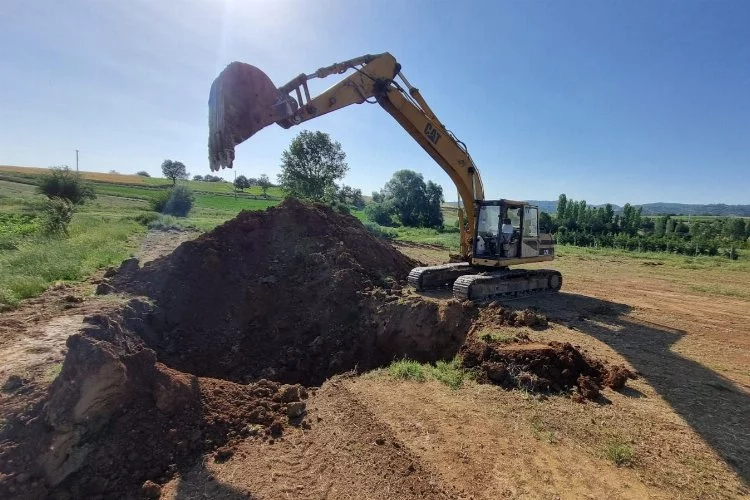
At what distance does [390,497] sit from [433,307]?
4.99m

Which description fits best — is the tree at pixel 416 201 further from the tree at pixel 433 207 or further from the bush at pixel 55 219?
the bush at pixel 55 219

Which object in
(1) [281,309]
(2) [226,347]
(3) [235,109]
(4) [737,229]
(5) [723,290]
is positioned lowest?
(2) [226,347]

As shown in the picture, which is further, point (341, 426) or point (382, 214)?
point (382, 214)

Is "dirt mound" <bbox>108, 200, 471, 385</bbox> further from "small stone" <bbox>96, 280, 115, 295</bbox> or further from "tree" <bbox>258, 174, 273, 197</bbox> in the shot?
"tree" <bbox>258, 174, 273, 197</bbox>

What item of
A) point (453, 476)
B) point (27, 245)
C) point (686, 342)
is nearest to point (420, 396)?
point (453, 476)

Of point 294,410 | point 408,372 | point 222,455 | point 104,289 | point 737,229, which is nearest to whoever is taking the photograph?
point 222,455

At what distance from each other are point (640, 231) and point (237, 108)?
39231mm

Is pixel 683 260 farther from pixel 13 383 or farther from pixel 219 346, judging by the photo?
pixel 13 383

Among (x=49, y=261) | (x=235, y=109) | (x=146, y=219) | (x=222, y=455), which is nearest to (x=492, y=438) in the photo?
(x=222, y=455)

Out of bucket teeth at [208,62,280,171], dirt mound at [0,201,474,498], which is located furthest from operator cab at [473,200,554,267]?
bucket teeth at [208,62,280,171]

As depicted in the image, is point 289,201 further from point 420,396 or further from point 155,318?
point 420,396

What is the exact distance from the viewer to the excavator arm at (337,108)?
7.12 meters

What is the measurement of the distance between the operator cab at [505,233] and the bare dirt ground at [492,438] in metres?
3.82

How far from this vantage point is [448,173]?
38.1 ft
